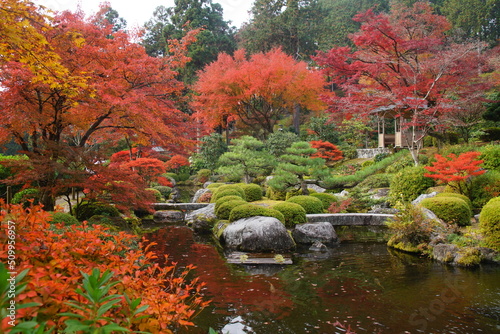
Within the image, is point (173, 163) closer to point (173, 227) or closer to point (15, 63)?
point (173, 227)

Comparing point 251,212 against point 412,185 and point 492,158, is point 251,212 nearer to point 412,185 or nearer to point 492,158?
point 412,185

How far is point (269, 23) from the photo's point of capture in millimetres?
26953

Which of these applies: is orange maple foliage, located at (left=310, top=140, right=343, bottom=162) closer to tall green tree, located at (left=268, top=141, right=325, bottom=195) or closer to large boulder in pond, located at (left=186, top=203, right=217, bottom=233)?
tall green tree, located at (left=268, top=141, right=325, bottom=195)

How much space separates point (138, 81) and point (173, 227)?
4715 millimetres

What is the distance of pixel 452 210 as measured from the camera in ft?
25.9

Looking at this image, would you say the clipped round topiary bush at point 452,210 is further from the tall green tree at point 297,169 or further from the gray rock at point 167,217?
the gray rock at point 167,217

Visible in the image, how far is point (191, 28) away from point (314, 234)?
22961 millimetres

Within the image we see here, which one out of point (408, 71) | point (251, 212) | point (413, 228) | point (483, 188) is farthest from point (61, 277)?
point (408, 71)

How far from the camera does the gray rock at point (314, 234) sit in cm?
809

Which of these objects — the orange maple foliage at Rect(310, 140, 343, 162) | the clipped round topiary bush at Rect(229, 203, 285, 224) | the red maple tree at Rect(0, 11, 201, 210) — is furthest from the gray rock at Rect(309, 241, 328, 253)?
the orange maple foliage at Rect(310, 140, 343, 162)

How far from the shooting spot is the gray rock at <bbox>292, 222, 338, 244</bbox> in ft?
26.5

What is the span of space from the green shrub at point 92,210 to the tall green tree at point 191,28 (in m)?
18.3

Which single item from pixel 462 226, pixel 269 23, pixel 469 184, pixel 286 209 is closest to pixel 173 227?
pixel 286 209

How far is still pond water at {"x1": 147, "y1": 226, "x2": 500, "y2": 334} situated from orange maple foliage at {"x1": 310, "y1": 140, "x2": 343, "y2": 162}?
1162 centimetres
